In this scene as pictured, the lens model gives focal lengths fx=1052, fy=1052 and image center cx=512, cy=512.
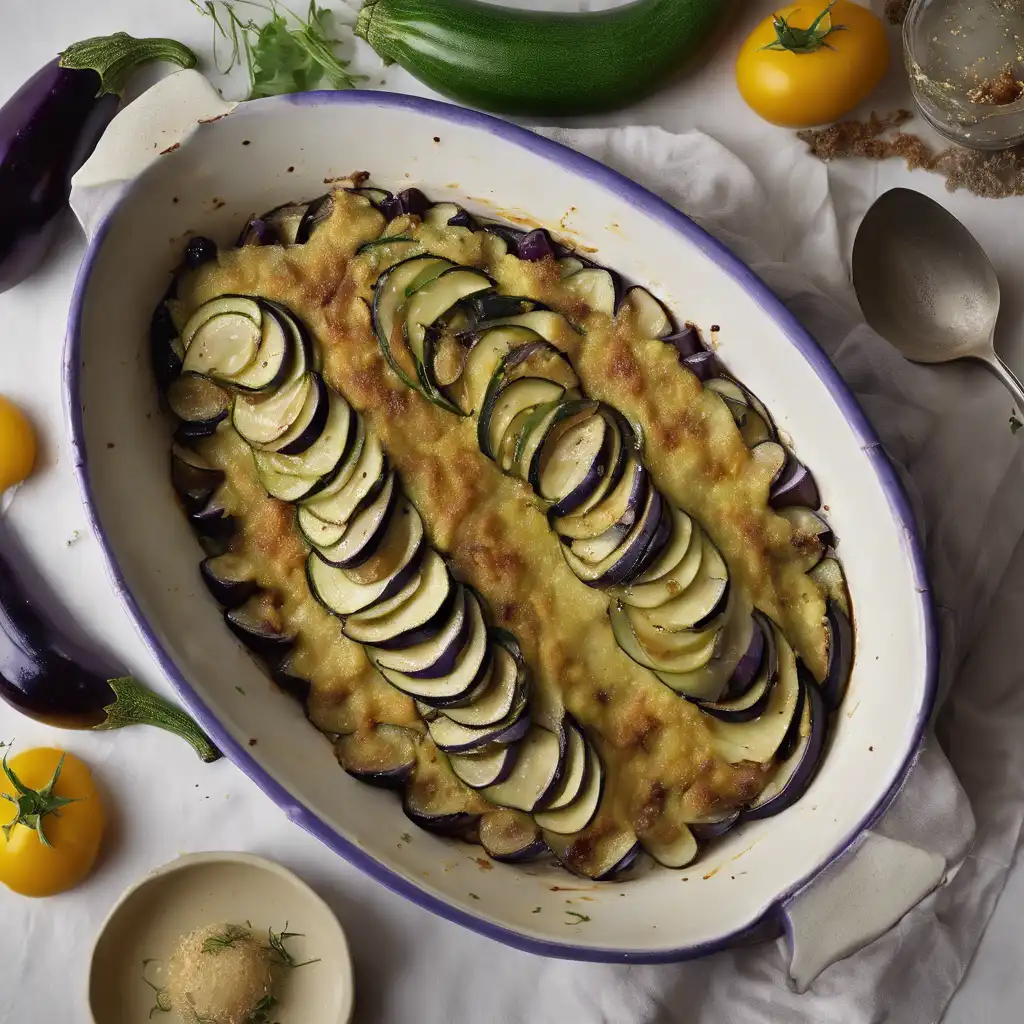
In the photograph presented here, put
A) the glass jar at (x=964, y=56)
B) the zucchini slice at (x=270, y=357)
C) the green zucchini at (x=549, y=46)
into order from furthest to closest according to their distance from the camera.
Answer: the green zucchini at (x=549, y=46)
the glass jar at (x=964, y=56)
the zucchini slice at (x=270, y=357)

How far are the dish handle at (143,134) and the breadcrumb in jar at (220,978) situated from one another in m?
1.88

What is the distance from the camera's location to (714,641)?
2541 millimetres

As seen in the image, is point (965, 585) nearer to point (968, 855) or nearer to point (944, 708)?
point (944, 708)

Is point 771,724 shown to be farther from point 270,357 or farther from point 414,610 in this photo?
point 270,357

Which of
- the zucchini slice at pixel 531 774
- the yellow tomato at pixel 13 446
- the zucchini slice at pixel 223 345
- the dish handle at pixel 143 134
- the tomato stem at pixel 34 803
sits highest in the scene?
the dish handle at pixel 143 134

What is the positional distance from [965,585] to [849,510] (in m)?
0.55

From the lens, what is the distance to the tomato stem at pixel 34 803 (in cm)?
298

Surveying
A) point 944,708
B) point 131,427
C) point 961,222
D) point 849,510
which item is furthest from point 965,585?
point 131,427

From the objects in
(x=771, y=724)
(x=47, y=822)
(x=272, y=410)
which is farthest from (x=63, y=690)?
(x=771, y=724)

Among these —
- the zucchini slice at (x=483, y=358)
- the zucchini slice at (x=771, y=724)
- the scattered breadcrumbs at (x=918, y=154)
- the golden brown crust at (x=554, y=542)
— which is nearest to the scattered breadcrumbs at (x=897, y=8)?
the scattered breadcrumbs at (x=918, y=154)

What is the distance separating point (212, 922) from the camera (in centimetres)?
299

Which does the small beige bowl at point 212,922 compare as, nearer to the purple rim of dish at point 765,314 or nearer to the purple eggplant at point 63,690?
the purple eggplant at point 63,690

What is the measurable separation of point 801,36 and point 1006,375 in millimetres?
1087

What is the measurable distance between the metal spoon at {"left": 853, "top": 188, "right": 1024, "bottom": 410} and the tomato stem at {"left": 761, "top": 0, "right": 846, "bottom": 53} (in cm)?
46
